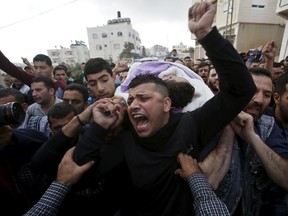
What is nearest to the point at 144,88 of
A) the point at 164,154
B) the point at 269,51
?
the point at 164,154

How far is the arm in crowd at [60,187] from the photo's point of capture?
1279 millimetres

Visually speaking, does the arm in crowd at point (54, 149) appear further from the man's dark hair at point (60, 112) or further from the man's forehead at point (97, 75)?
the man's forehead at point (97, 75)

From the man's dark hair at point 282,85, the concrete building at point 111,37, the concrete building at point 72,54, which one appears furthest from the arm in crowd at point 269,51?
the concrete building at point 72,54

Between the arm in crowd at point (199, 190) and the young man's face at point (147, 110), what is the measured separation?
302 mm

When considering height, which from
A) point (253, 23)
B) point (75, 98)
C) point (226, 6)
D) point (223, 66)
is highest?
point (226, 6)

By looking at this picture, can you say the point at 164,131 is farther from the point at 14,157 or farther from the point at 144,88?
the point at 14,157

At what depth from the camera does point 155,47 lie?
108875 mm

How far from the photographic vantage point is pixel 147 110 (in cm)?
158

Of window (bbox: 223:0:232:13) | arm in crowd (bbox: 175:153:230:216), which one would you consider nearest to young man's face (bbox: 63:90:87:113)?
arm in crowd (bbox: 175:153:230:216)

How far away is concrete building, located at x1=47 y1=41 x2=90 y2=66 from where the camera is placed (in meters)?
69.8

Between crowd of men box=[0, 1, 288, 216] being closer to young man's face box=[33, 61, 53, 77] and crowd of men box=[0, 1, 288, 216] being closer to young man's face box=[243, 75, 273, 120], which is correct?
young man's face box=[243, 75, 273, 120]

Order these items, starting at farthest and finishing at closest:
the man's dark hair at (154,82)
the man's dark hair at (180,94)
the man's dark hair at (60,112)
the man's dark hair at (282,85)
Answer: the man's dark hair at (60,112) → the man's dark hair at (282,85) → the man's dark hair at (180,94) → the man's dark hair at (154,82)

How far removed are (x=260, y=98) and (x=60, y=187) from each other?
1827mm

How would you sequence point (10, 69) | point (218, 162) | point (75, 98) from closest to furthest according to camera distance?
point (218, 162) < point (75, 98) < point (10, 69)
